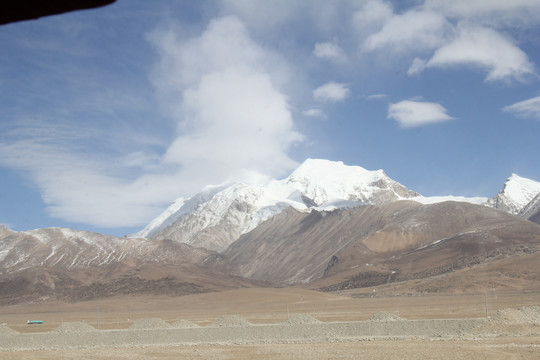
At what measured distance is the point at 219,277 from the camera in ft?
643

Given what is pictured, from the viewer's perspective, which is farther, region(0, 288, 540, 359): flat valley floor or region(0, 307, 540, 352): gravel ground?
region(0, 307, 540, 352): gravel ground

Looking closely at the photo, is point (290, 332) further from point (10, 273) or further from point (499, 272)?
point (10, 273)

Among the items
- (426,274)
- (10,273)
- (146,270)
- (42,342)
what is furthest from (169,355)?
(10,273)

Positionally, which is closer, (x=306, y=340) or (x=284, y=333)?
(x=306, y=340)

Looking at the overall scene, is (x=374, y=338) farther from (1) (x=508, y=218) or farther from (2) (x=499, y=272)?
(1) (x=508, y=218)

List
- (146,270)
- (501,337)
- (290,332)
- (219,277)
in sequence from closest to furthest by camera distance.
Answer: (501,337) < (290,332) < (146,270) < (219,277)

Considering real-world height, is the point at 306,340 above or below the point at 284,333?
below

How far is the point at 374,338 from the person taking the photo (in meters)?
48.0

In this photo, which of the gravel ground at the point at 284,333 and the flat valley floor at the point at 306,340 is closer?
the flat valley floor at the point at 306,340

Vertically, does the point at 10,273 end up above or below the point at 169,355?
above

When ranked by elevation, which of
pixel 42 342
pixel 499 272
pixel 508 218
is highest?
pixel 508 218

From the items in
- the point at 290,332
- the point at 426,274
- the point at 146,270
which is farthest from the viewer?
the point at 146,270

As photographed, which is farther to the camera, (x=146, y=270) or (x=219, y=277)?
(x=219, y=277)

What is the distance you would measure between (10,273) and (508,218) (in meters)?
170
